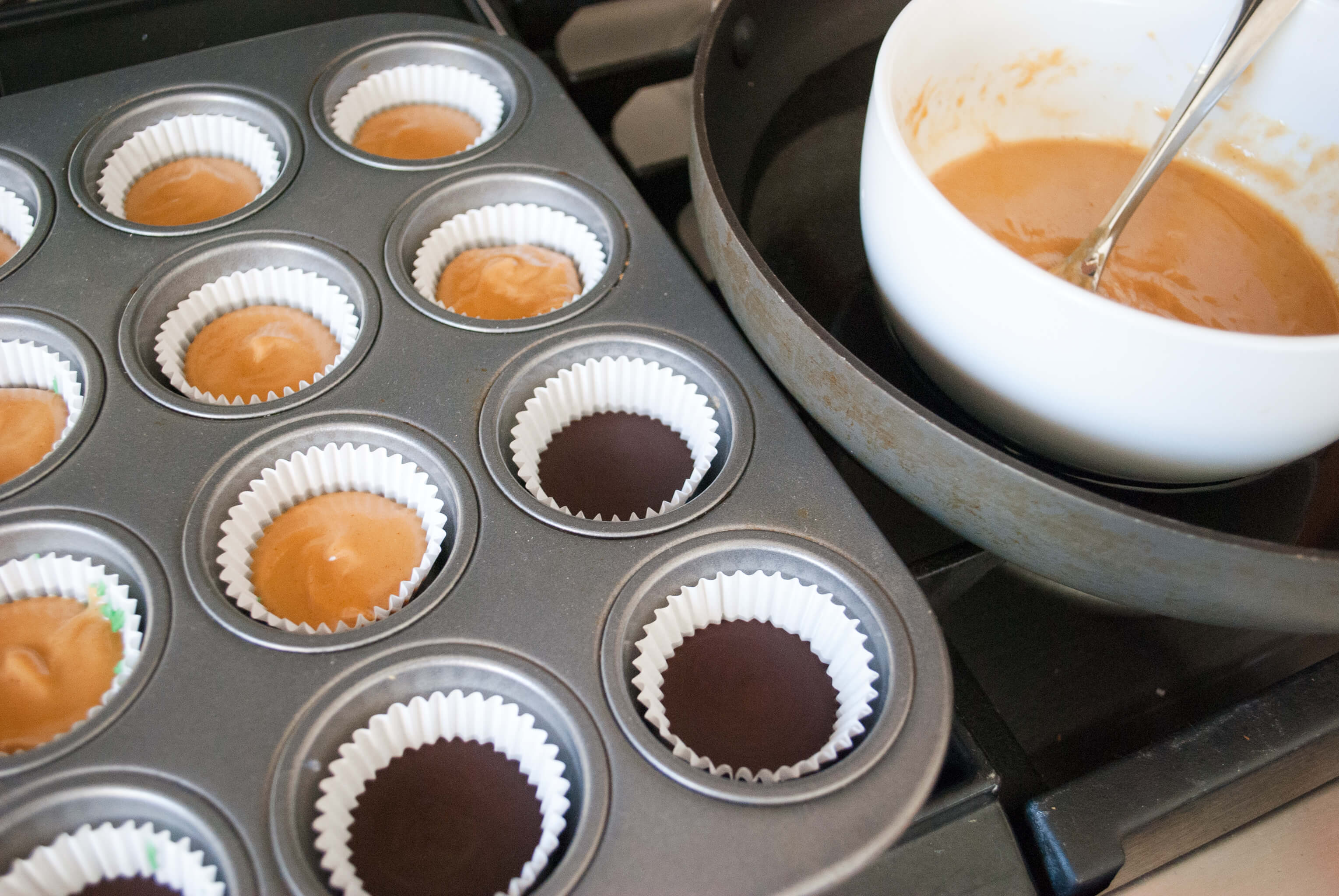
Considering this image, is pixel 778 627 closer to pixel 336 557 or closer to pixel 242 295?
pixel 336 557

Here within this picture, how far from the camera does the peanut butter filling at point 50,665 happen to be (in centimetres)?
69

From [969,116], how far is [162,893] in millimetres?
921

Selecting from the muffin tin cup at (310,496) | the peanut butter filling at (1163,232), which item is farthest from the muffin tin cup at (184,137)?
the peanut butter filling at (1163,232)

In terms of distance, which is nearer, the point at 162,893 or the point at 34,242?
the point at 162,893

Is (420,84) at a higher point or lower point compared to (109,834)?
higher

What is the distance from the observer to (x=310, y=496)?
0.84 metres

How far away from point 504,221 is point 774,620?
527mm

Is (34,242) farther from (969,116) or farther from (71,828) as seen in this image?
(969,116)

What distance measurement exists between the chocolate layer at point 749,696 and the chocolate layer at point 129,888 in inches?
14.3

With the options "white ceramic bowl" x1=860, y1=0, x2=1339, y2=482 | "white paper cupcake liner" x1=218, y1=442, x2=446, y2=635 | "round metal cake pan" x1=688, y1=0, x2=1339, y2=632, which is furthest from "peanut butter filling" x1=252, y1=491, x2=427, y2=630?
"white ceramic bowl" x1=860, y1=0, x2=1339, y2=482

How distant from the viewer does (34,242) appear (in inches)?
35.3

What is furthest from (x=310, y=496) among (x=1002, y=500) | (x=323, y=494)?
(x=1002, y=500)

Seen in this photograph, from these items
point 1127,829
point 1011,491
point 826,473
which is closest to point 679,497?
point 826,473

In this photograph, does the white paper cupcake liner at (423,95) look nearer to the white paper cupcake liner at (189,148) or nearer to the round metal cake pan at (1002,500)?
the white paper cupcake liner at (189,148)
